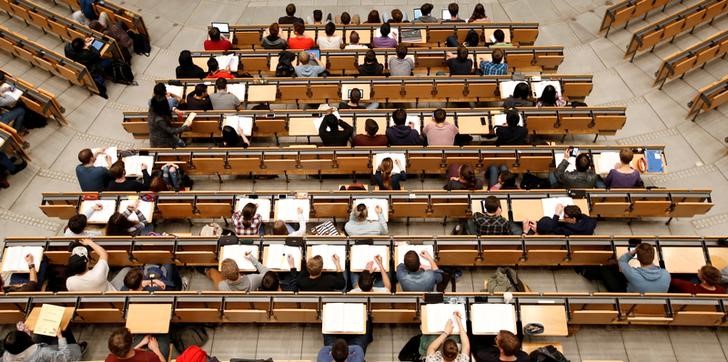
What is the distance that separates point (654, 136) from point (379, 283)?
5830 millimetres

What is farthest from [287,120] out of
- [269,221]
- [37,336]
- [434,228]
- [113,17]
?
[113,17]

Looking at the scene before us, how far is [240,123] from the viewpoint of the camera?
870cm

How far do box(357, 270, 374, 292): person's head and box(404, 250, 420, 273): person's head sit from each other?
0.47 meters

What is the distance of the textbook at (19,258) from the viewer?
6.90 metres

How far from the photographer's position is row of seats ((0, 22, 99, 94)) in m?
9.96

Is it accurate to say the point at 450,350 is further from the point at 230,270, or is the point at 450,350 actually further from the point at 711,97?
the point at 711,97

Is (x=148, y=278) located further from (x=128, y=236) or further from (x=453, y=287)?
(x=453, y=287)

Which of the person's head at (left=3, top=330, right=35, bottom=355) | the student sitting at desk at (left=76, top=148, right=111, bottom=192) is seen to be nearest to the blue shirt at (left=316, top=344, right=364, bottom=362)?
the person's head at (left=3, top=330, right=35, bottom=355)

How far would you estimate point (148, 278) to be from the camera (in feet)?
22.5

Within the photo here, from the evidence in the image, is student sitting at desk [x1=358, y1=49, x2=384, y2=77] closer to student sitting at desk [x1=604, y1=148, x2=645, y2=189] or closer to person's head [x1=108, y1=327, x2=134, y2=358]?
student sitting at desk [x1=604, y1=148, x2=645, y2=189]

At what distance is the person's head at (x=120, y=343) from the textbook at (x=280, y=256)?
1.89 meters

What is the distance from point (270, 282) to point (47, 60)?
7266mm

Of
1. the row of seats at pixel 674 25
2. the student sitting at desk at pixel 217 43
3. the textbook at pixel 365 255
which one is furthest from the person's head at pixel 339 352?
the row of seats at pixel 674 25

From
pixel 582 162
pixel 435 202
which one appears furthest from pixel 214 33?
pixel 582 162
